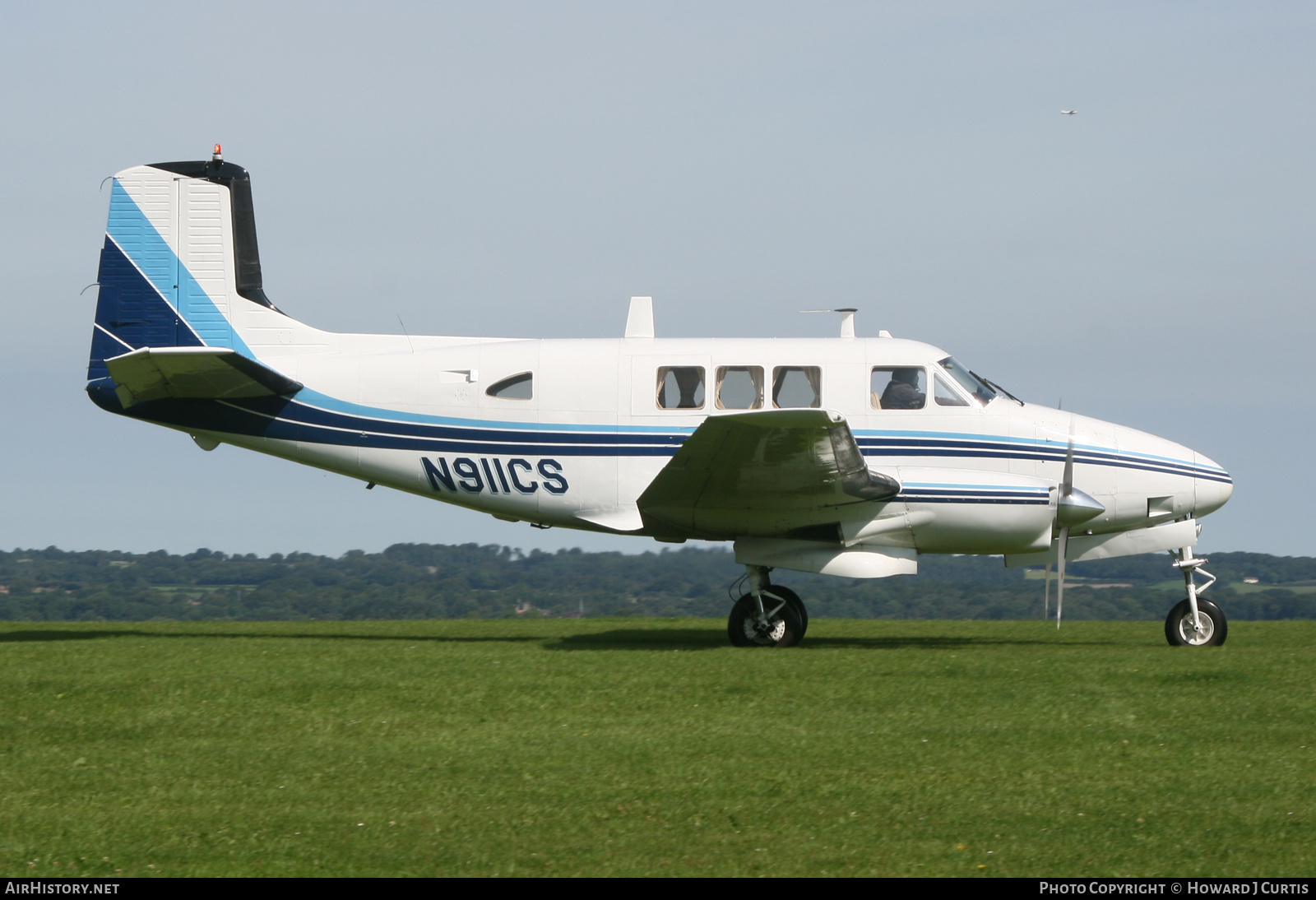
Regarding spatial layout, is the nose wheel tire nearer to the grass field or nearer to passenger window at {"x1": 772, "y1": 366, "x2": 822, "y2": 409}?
the grass field

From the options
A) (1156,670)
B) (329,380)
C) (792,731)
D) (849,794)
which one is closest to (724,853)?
(849,794)

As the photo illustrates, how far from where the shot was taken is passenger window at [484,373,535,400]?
548 inches

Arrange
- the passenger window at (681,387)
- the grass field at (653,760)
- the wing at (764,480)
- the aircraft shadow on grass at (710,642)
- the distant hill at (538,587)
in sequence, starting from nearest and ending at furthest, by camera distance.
Answer: 1. the grass field at (653,760)
2. the wing at (764,480)
3. the aircraft shadow on grass at (710,642)
4. the passenger window at (681,387)
5. the distant hill at (538,587)

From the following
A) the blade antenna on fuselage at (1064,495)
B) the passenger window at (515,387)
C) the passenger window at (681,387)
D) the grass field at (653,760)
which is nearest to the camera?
the grass field at (653,760)

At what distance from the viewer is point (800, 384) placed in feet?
44.3

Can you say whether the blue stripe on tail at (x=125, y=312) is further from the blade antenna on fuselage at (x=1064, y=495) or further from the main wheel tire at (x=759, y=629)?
the blade antenna on fuselage at (x=1064, y=495)

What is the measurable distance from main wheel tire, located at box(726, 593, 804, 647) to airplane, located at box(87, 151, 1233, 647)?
0.03m

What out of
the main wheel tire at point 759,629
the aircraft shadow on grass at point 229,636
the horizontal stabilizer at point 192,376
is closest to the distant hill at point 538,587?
the main wheel tire at point 759,629

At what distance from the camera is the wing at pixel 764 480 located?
11719 mm

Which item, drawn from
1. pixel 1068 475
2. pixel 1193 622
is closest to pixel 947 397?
pixel 1068 475

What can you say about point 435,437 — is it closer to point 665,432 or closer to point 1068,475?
point 665,432

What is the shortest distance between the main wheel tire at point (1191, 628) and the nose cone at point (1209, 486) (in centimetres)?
109

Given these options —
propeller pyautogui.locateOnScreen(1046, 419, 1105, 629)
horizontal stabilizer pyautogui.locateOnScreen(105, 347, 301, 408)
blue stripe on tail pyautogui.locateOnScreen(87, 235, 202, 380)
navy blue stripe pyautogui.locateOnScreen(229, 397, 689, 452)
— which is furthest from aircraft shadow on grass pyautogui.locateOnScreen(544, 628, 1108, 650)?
blue stripe on tail pyautogui.locateOnScreen(87, 235, 202, 380)

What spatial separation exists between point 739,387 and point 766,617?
100 inches
